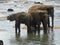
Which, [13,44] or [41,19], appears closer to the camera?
[13,44]

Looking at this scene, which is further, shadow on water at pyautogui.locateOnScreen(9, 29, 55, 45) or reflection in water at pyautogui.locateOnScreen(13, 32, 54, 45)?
reflection in water at pyautogui.locateOnScreen(13, 32, 54, 45)

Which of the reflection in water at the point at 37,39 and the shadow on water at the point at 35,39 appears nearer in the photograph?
the shadow on water at the point at 35,39

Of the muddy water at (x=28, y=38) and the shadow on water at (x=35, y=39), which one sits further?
the muddy water at (x=28, y=38)

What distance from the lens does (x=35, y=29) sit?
21.7 m

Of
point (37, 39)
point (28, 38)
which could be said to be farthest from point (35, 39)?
point (28, 38)

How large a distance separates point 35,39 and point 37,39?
12 cm

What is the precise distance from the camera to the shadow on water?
1784cm

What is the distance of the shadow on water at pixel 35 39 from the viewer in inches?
703

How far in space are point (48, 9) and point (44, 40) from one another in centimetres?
606

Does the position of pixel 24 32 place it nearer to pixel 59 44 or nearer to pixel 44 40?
pixel 44 40

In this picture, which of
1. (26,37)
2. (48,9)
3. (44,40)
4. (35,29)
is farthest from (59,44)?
(48,9)

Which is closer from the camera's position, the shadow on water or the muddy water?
the shadow on water

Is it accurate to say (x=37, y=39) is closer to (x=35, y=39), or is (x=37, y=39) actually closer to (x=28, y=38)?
(x=35, y=39)

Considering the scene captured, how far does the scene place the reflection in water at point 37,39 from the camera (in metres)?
18.0
